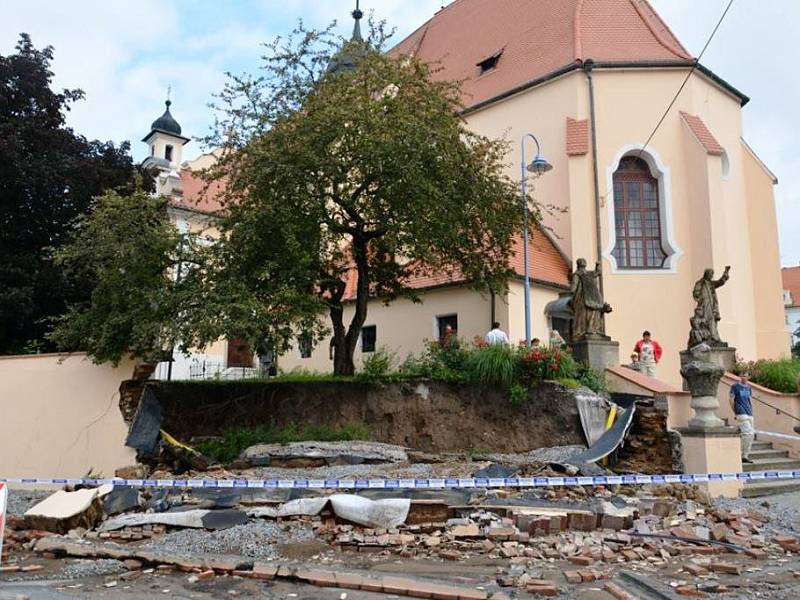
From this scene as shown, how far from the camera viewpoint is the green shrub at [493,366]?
41.1 feet

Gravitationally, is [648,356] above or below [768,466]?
above

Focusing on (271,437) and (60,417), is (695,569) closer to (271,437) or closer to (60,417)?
(271,437)

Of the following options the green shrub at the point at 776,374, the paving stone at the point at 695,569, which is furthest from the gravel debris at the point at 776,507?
the green shrub at the point at 776,374

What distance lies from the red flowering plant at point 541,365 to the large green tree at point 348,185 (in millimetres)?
2631

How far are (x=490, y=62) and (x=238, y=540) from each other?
71.8 ft

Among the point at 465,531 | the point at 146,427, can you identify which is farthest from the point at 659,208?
the point at 465,531

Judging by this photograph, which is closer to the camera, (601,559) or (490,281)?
(601,559)

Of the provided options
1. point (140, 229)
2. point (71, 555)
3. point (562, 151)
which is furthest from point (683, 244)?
point (71, 555)

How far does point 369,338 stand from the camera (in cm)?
2189

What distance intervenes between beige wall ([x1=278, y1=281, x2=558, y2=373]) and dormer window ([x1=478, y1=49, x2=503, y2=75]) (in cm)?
1040

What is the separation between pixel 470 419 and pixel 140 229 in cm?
701

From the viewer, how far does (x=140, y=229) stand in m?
12.2

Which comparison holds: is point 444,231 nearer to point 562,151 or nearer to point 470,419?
point 470,419

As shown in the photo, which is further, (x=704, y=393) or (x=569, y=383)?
(x=569, y=383)
